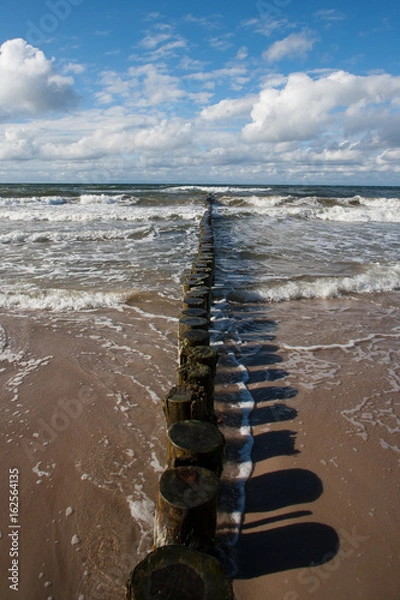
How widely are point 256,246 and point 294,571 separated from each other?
1087 cm

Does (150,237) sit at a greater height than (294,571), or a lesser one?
greater

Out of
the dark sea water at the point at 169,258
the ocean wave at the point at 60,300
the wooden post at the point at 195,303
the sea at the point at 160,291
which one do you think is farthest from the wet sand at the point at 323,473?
the ocean wave at the point at 60,300

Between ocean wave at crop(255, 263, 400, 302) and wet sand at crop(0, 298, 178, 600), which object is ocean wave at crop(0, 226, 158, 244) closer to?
ocean wave at crop(255, 263, 400, 302)

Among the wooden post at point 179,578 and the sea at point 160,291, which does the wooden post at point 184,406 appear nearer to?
the sea at point 160,291

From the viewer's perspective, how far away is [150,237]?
14008mm

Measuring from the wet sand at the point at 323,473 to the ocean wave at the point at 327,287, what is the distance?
1936 mm

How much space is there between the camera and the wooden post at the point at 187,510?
1.79 metres

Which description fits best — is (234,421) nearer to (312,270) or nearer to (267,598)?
(267,598)

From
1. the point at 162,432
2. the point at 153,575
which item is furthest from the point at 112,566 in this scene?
the point at 162,432

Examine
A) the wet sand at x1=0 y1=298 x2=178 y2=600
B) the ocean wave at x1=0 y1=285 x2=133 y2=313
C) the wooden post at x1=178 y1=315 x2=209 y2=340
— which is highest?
the wooden post at x1=178 y1=315 x2=209 y2=340

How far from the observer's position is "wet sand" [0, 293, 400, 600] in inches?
83.8

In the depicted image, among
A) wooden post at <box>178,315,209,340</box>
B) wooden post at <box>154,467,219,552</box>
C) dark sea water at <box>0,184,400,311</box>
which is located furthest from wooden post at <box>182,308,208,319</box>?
wooden post at <box>154,467,219,552</box>

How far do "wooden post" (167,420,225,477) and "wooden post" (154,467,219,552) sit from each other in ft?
0.78

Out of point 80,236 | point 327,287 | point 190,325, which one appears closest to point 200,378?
point 190,325
